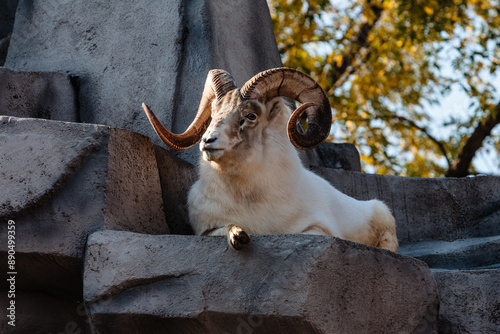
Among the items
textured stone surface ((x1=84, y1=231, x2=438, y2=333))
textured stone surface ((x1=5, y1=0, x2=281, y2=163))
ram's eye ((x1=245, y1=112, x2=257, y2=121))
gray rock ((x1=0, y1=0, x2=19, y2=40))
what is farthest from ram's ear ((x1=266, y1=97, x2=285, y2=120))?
gray rock ((x1=0, y1=0, x2=19, y2=40))

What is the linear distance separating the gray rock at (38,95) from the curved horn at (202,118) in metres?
1.88

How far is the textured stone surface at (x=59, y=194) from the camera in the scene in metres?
5.09

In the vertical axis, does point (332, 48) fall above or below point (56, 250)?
below

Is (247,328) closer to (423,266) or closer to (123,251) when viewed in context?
(123,251)

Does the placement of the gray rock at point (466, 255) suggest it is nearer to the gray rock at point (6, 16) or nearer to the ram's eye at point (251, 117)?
the ram's eye at point (251, 117)

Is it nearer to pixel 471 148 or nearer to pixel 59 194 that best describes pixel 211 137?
pixel 59 194

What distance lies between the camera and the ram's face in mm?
5246

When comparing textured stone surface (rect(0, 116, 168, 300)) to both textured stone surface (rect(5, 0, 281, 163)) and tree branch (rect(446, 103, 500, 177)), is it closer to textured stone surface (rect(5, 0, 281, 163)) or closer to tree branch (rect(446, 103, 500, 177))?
textured stone surface (rect(5, 0, 281, 163))

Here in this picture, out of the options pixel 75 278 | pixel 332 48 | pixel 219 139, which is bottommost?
pixel 332 48

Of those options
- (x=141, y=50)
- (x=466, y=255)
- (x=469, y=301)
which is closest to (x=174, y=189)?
(x=141, y=50)

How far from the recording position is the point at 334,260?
4457 millimetres

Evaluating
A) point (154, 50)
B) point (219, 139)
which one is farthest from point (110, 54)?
point (219, 139)

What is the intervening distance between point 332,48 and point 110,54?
6296 millimetres

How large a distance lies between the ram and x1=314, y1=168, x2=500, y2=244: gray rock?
2150 mm
